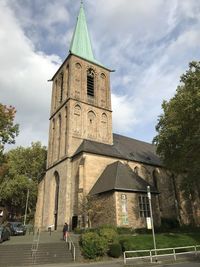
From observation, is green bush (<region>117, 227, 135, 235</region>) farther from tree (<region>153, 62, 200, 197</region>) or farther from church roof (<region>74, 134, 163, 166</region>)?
church roof (<region>74, 134, 163, 166</region>)

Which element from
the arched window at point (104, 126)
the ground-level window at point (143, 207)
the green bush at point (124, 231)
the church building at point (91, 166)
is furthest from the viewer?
the arched window at point (104, 126)

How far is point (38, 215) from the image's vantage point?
36750mm

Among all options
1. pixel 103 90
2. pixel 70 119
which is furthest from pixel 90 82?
pixel 70 119

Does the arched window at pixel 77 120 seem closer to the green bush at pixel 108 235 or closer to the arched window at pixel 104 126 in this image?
the arched window at pixel 104 126

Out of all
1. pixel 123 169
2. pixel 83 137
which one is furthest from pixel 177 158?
pixel 83 137

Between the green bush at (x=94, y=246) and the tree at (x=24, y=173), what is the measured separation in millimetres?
30992

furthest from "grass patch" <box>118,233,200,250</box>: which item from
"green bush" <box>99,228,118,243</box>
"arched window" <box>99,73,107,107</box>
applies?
"arched window" <box>99,73,107,107</box>

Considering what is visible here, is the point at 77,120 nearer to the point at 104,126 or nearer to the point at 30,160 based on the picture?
the point at 104,126

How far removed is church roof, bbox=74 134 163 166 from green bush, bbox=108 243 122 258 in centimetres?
1473

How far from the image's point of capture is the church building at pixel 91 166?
26750 millimetres

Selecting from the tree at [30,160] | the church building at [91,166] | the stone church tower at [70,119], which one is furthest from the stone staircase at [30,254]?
the tree at [30,160]

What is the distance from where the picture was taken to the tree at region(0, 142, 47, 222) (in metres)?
48.4

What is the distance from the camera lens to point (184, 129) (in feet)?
77.6

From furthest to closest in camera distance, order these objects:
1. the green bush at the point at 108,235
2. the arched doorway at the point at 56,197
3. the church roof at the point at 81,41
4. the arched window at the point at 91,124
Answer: the church roof at the point at 81,41
the arched window at the point at 91,124
the arched doorway at the point at 56,197
the green bush at the point at 108,235
